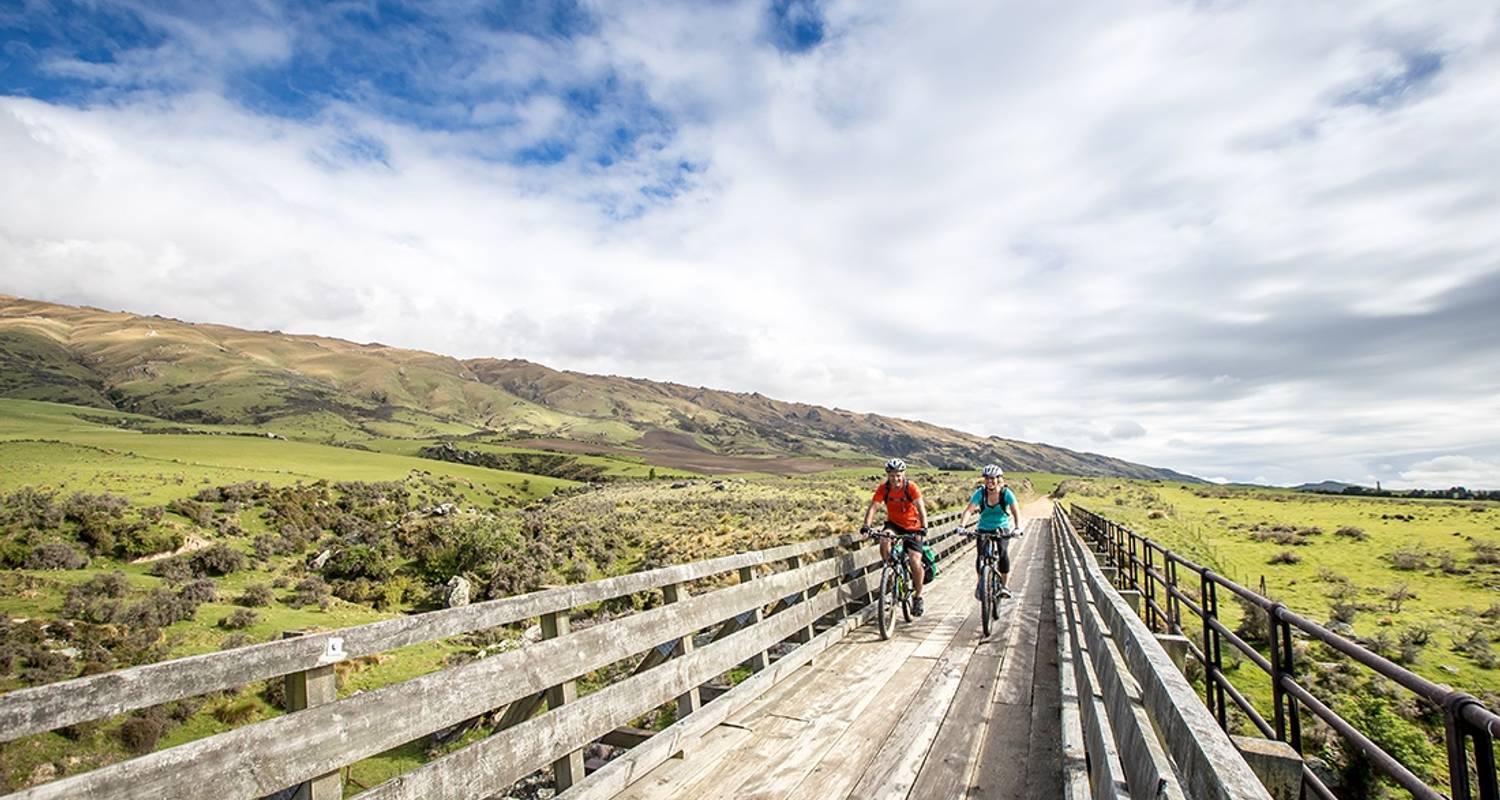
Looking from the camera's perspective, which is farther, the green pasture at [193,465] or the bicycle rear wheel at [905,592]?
the green pasture at [193,465]

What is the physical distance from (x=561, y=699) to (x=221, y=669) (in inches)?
84.5

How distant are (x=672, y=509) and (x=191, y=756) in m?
53.1

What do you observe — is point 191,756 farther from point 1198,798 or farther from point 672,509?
point 672,509

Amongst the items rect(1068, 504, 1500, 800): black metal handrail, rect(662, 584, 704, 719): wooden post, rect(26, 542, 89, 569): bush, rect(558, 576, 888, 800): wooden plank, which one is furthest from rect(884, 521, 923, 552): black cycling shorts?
rect(26, 542, 89, 569): bush

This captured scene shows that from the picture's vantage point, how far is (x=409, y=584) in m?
27.1

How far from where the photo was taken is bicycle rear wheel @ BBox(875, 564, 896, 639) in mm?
9734

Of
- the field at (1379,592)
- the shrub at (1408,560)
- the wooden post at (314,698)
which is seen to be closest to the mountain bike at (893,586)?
the field at (1379,592)

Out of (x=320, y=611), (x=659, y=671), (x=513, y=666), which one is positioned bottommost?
(x=320, y=611)

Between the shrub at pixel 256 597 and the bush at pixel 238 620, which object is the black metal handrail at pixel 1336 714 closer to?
the bush at pixel 238 620

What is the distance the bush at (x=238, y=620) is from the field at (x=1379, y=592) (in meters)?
23.1

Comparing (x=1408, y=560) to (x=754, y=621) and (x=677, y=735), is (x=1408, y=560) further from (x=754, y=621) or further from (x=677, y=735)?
(x=677, y=735)

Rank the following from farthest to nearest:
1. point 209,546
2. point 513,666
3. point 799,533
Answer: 1. point 799,533
2. point 209,546
3. point 513,666

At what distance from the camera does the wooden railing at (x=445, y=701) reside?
2551 mm

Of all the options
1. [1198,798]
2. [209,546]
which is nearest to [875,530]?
[1198,798]
